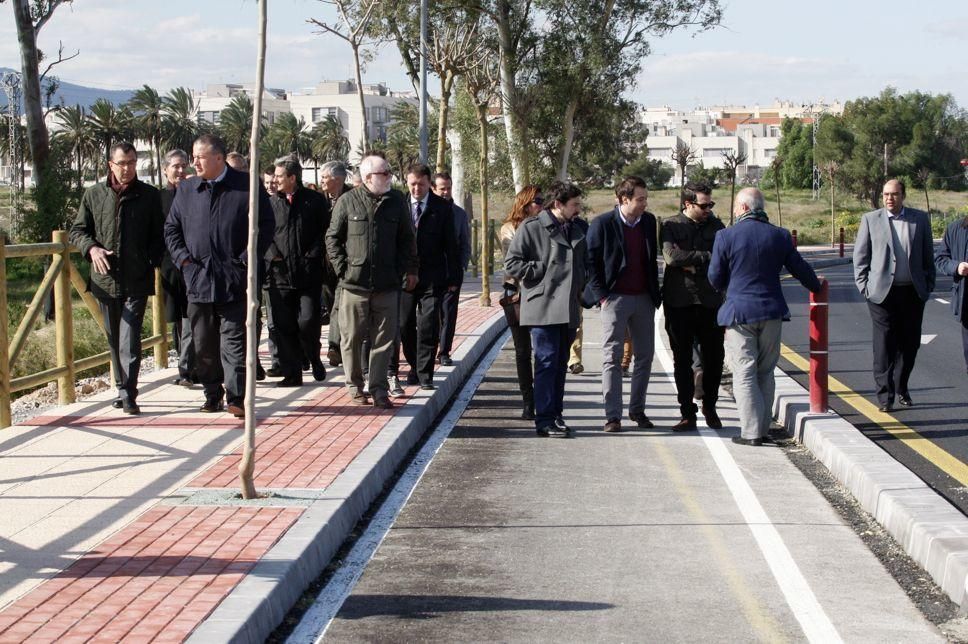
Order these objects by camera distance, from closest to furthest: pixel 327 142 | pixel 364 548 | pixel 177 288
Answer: pixel 364 548
pixel 177 288
pixel 327 142

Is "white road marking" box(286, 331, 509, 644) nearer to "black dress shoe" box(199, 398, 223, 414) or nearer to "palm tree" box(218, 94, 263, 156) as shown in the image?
"black dress shoe" box(199, 398, 223, 414)

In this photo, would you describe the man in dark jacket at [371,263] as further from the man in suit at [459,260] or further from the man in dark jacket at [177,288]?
the man in suit at [459,260]

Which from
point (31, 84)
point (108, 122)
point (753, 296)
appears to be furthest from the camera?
point (108, 122)

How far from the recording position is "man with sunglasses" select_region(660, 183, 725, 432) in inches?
414

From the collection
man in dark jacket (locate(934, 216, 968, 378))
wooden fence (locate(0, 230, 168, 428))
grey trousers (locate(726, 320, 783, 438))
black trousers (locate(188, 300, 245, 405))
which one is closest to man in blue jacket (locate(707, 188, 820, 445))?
grey trousers (locate(726, 320, 783, 438))

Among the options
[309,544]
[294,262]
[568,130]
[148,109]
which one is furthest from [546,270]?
[148,109]

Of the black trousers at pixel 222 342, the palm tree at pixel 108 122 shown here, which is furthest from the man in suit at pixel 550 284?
the palm tree at pixel 108 122

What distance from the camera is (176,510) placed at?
22.9 feet

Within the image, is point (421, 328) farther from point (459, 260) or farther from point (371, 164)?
point (371, 164)

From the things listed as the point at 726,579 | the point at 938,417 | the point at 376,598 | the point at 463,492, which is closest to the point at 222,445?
the point at 463,492

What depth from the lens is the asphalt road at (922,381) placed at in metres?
9.05

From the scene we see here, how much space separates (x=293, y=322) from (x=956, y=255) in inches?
227

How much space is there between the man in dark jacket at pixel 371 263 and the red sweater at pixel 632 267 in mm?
1776

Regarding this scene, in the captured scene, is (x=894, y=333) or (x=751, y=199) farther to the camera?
(x=894, y=333)
